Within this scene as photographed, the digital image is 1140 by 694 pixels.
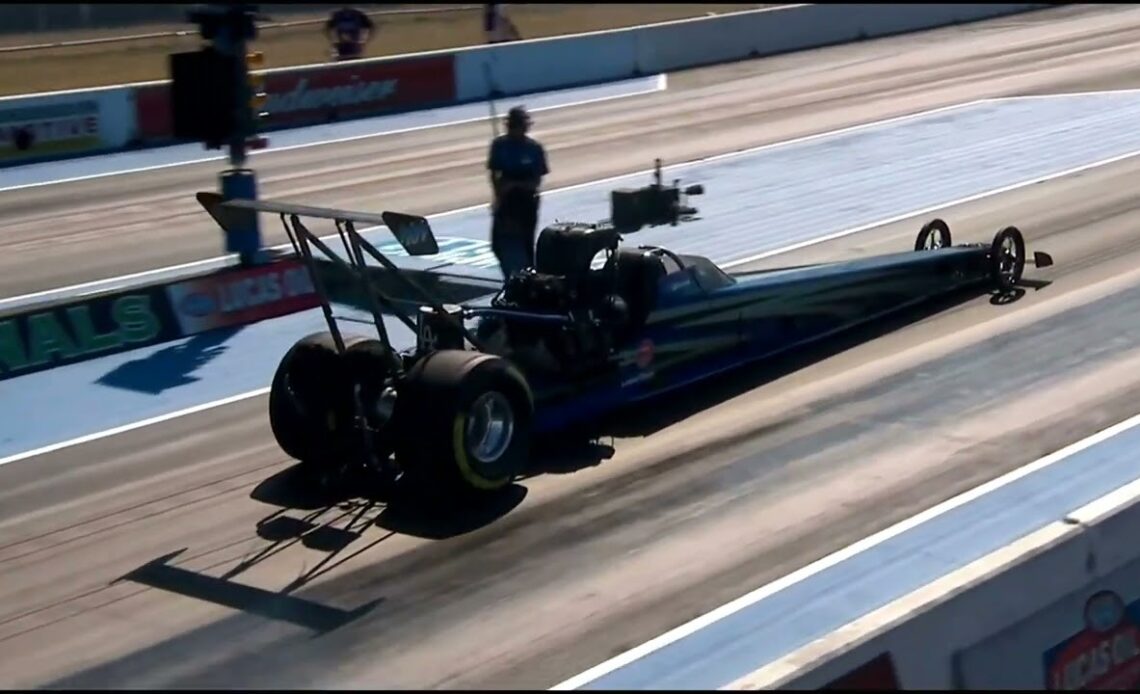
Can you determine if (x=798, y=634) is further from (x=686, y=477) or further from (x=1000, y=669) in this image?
(x=686, y=477)

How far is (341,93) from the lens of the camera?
29.7 m

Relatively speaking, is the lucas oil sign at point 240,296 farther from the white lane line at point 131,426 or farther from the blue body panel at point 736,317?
the blue body panel at point 736,317

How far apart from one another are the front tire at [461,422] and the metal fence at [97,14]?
4506 cm

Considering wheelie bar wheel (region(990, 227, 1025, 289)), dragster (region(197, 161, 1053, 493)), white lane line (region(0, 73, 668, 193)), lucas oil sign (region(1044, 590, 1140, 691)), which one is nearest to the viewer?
lucas oil sign (region(1044, 590, 1140, 691))

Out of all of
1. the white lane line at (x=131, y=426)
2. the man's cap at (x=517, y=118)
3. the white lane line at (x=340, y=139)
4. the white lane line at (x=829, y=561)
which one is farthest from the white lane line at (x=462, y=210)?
the white lane line at (x=829, y=561)

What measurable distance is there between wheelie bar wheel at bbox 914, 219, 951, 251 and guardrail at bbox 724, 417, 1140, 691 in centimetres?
698

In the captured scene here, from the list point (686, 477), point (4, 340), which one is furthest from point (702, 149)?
point (686, 477)

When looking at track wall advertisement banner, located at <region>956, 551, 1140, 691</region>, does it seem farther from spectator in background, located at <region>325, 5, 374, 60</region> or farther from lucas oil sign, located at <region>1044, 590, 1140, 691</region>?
spectator in background, located at <region>325, 5, 374, 60</region>

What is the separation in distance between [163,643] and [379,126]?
21.5 meters

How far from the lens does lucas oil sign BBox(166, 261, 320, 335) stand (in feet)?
50.3

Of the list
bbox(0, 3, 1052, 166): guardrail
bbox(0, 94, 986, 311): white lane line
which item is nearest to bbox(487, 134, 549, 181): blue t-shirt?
bbox(0, 94, 986, 311): white lane line

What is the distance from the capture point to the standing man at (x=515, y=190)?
14195mm

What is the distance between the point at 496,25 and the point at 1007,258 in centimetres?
2291

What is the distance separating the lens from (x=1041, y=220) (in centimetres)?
1828
